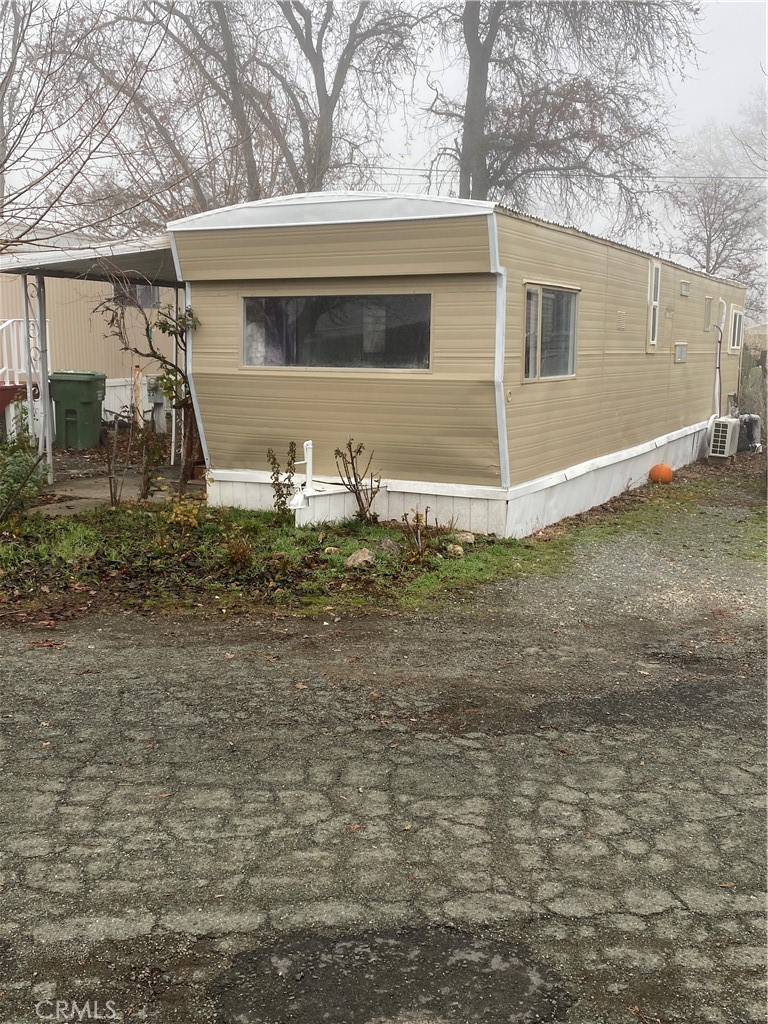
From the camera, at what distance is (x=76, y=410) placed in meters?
15.5

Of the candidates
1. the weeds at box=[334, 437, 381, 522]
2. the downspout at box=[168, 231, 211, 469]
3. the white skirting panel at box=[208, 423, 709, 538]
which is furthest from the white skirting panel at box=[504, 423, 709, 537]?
the downspout at box=[168, 231, 211, 469]

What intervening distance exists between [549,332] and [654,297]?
4319 millimetres

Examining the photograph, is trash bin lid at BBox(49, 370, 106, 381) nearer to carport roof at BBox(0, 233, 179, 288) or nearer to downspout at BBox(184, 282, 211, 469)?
carport roof at BBox(0, 233, 179, 288)

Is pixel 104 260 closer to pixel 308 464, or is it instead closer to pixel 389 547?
pixel 308 464

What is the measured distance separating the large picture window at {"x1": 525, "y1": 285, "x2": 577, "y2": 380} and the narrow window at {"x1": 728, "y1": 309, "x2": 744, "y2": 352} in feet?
31.9

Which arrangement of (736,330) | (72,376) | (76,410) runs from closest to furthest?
(72,376) → (76,410) → (736,330)

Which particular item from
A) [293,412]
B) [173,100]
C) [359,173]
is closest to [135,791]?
[293,412]

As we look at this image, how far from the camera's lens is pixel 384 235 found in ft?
29.2

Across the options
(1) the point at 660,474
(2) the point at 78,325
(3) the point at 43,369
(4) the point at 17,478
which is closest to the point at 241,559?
(4) the point at 17,478

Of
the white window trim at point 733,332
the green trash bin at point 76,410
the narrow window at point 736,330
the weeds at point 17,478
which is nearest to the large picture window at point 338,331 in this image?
the weeds at point 17,478

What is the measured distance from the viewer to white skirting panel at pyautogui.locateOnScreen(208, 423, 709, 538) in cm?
923

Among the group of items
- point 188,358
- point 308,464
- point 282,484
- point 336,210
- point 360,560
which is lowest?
point 360,560

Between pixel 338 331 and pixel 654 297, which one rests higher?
pixel 654 297

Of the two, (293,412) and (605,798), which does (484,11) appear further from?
(605,798)
